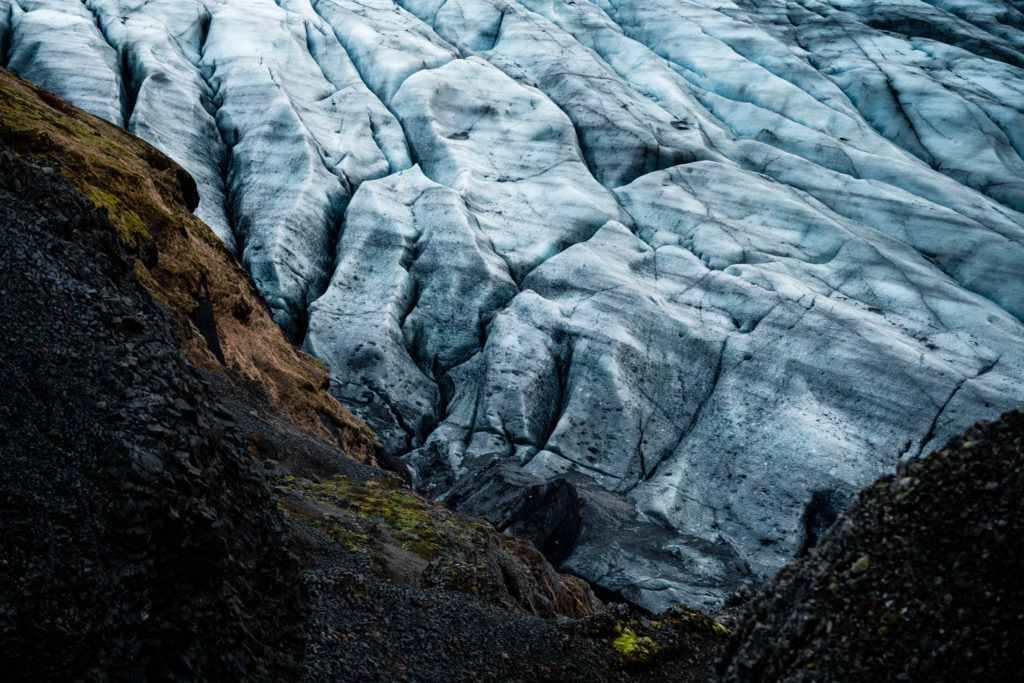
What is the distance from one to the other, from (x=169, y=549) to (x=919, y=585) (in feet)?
32.7

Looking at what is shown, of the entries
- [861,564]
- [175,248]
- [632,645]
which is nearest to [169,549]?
[861,564]

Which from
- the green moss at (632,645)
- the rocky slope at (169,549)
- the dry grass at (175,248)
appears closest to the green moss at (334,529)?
the rocky slope at (169,549)

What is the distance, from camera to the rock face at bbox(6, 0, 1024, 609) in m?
37.9

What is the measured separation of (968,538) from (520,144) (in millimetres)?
54408

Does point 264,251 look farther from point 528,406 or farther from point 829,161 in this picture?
point 829,161

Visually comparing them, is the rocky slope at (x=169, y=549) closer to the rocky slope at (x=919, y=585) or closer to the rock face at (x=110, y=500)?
the rock face at (x=110, y=500)

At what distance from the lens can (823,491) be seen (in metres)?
36.1

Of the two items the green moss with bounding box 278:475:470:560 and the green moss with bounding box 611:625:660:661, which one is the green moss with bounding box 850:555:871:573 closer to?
the green moss with bounding box 611:625:660:661

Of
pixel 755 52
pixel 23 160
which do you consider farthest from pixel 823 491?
pixel 755 52

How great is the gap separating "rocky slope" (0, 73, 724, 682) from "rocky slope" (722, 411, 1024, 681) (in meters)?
6.59

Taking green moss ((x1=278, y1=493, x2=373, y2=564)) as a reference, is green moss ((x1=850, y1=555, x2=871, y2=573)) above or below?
above

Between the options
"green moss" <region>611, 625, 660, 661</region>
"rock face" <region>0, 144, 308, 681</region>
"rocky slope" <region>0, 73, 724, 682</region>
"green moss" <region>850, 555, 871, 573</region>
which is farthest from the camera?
"green moss" <region>611, 625, 660, 661</region>

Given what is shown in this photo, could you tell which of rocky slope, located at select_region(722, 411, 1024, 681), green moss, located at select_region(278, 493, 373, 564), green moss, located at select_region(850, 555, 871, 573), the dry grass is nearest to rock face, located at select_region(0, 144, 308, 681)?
green moss, located at select_region(278, 493, 373, 564)

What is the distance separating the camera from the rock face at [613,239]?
3791 cm
